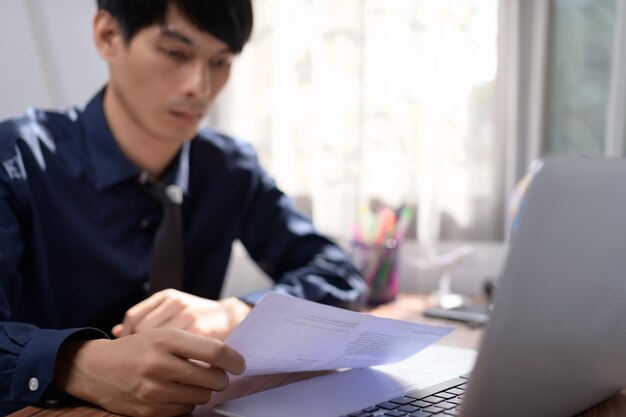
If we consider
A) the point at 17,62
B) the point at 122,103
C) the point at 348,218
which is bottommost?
the point at 348,218

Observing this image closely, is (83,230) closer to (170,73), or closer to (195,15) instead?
(170,73)

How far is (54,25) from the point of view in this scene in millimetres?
1704

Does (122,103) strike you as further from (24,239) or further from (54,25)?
(54,25)

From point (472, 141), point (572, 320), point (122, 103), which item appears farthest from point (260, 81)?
point (572, 320)

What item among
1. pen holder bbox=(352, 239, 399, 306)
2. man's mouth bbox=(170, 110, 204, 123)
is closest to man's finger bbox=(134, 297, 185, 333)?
man's mouth bbox=(170, 110, 204, 123)

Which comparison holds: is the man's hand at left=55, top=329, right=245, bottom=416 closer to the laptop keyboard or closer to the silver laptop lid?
the laptop keyboard

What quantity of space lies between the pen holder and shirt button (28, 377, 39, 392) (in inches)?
38.8

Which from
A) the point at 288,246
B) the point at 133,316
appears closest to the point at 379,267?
the point at 288,246

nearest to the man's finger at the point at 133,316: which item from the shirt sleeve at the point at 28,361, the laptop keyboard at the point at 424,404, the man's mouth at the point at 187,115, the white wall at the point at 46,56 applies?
the shirt sleeve at the point at 28,361

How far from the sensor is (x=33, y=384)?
0.67 m

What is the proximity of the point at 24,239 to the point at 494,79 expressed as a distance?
1242 millimetres

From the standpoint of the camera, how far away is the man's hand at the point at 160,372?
1.97ft

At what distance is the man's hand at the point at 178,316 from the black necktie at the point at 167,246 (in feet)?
0.98

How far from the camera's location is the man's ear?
4.11ft
